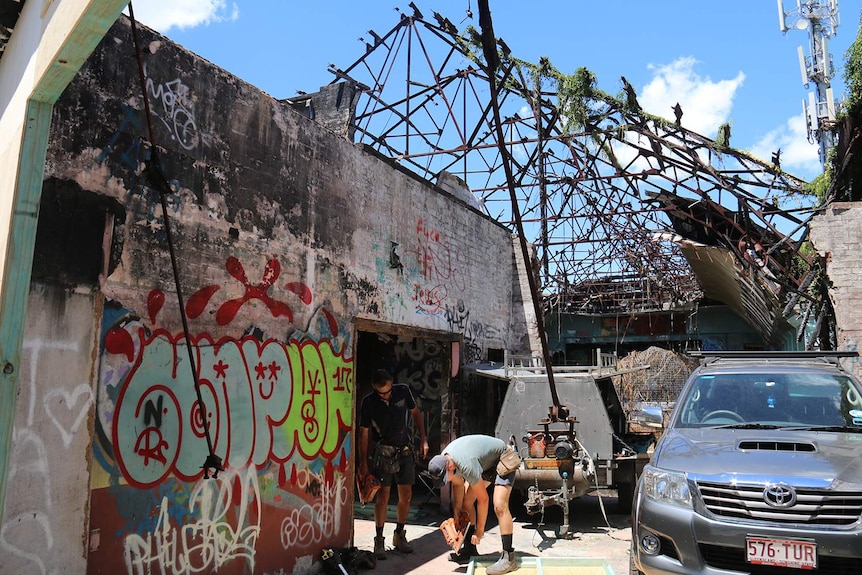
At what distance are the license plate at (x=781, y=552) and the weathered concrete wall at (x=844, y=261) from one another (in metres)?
7.92

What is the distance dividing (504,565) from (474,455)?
3.64ft

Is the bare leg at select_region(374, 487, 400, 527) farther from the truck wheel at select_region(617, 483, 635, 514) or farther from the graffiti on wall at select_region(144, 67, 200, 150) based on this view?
the graffiti on wall at select_region(144, 67, 200, 150)

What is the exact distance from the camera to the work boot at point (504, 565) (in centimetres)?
627

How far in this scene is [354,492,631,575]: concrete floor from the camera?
6.78 metres

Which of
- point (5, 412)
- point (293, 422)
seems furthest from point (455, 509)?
point (5, 412)

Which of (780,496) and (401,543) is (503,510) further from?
(780,496)

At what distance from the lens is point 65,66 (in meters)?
3.30

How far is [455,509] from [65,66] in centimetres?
566

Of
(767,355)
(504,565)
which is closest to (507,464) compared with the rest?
(504,565)

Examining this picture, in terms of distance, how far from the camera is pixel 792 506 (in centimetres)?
396

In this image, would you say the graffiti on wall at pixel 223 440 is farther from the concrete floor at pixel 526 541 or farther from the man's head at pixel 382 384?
the concrete floor at pixel 526 541

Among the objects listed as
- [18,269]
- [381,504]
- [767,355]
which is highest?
[18,269]

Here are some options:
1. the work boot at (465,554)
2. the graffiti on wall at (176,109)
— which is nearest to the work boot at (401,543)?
the work boot at (465,554)

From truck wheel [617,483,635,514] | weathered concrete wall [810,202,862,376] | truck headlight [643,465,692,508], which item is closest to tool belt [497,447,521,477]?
truck headlight [643,465,692,508]
